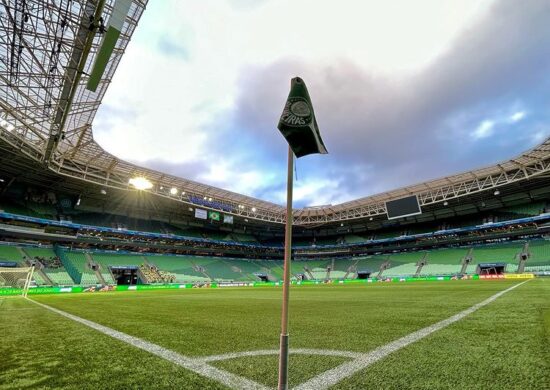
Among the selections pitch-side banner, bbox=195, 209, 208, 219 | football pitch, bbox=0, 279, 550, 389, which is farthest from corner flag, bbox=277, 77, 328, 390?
pitch-side banner, bbox=195, 209, 208, 219

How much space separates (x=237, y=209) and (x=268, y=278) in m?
17.3

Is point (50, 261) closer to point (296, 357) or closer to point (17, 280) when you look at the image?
point (17, 280)

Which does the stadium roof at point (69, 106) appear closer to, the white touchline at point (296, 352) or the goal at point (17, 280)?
the goal at point (17, 280)

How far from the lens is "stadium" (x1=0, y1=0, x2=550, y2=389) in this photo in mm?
3012

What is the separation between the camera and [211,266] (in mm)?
54000

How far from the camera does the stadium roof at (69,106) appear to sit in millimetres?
14211

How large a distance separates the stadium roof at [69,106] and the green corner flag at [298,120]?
44.3ft

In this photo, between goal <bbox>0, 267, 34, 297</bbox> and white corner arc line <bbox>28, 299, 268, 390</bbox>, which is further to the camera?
goal <bbox>0, 267, 34, 297</bbox>

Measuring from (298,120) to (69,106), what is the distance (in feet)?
66.2

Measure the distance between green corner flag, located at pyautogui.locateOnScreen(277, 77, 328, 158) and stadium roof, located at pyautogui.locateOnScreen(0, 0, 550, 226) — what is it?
1351 cm

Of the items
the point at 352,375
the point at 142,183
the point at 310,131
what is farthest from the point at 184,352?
the point at 142,183

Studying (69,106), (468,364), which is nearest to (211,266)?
(69,106)

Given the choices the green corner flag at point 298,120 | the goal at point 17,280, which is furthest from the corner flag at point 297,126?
the goal at point 17,280

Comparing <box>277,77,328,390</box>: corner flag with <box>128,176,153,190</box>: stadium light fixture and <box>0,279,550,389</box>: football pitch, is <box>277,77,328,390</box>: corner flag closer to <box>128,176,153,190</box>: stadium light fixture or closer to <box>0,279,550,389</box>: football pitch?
<box>0,279,550,389</box>: football pitch
